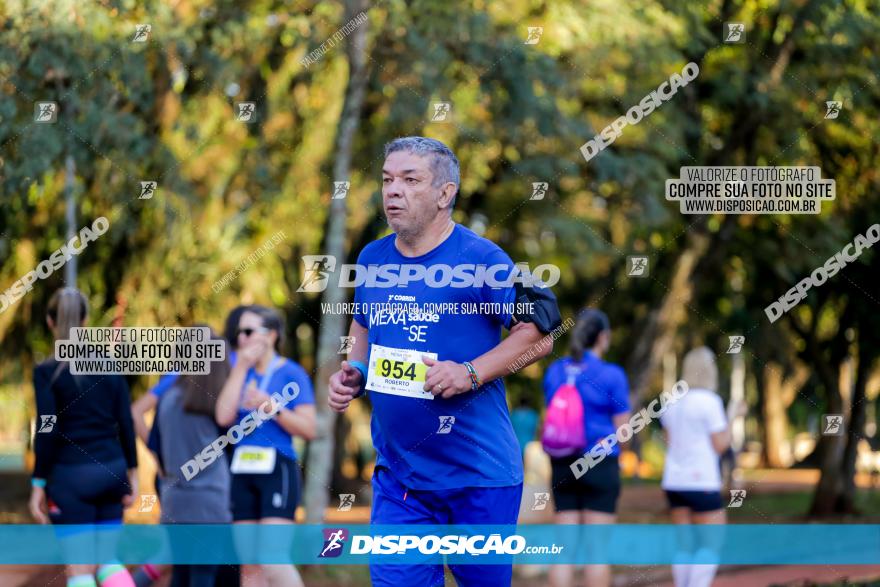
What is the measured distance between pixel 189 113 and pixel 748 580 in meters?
8.16

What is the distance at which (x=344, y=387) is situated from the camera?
5148mm

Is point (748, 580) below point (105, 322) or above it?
below

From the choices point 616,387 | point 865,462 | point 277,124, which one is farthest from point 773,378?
point 616,387

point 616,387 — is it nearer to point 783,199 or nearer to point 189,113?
point 783,199

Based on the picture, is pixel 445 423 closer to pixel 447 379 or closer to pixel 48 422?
pixel 447 379

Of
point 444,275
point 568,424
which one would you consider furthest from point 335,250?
point 444,275

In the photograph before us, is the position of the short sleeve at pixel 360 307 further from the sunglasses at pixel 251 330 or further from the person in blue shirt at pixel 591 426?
the person in blue shirt at pixel 591 426

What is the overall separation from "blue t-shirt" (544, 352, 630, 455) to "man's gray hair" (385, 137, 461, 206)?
A: 13.0 ft

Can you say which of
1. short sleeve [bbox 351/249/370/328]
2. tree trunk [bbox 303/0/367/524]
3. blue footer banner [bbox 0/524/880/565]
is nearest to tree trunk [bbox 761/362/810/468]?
tree trunk [bbox 303/0/367/524]

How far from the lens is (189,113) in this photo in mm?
15898

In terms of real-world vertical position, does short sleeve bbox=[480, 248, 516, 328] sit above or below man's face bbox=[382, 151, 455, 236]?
below

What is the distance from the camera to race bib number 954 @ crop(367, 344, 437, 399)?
5.11 meters

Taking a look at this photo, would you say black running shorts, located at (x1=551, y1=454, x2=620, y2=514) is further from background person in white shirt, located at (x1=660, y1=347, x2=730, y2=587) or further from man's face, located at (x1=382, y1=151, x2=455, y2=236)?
man's face, located at (x1=382, y1=151, x2=455, y2=236)

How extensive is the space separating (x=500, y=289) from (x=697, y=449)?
4.56 meters
